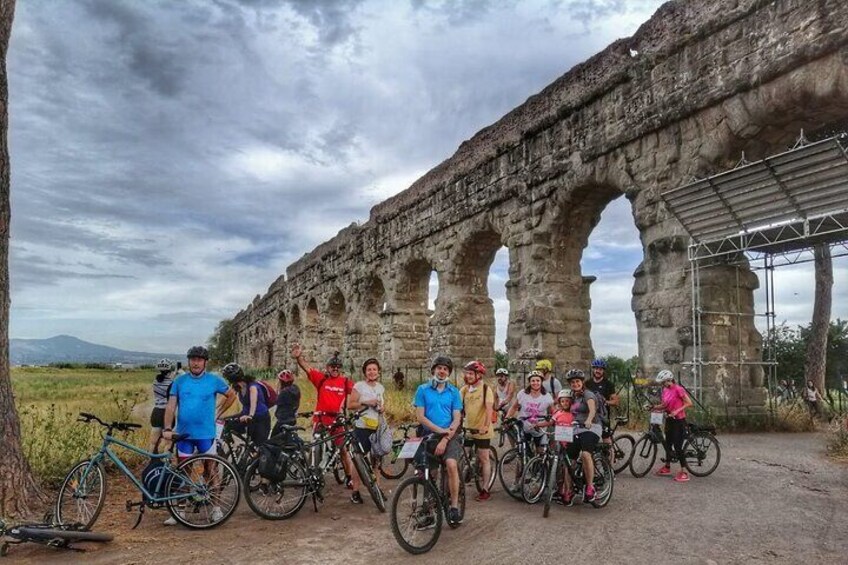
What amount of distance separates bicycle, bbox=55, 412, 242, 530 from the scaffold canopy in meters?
7.80

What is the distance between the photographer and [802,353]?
2772cm

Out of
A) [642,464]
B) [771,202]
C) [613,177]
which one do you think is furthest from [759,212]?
[642,464]

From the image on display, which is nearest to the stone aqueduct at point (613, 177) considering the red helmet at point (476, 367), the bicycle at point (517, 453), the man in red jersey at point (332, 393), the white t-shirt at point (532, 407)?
the white t-shirt at point (532, 407)

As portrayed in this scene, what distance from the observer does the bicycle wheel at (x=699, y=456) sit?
7551mm

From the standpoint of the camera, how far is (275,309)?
39.5m

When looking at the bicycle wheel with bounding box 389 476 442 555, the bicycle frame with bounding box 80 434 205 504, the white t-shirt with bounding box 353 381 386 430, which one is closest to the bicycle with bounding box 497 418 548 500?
the white t-shirt with bounding box 353 381 386 430

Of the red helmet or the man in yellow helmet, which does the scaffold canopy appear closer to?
the man in yellow helmet

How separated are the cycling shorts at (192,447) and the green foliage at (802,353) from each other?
1072 inches

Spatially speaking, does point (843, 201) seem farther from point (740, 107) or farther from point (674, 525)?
point (674, 525)

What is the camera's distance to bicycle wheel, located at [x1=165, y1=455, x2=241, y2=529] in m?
5.64

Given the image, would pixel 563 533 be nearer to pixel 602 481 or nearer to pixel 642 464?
pixel 602 481

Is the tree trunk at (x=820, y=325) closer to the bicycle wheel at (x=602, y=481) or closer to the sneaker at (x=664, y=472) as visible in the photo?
the sneaker at (x=664, y=472)

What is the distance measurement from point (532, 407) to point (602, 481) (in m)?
1.08

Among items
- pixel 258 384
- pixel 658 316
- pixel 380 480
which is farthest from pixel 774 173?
pixel 258 384
